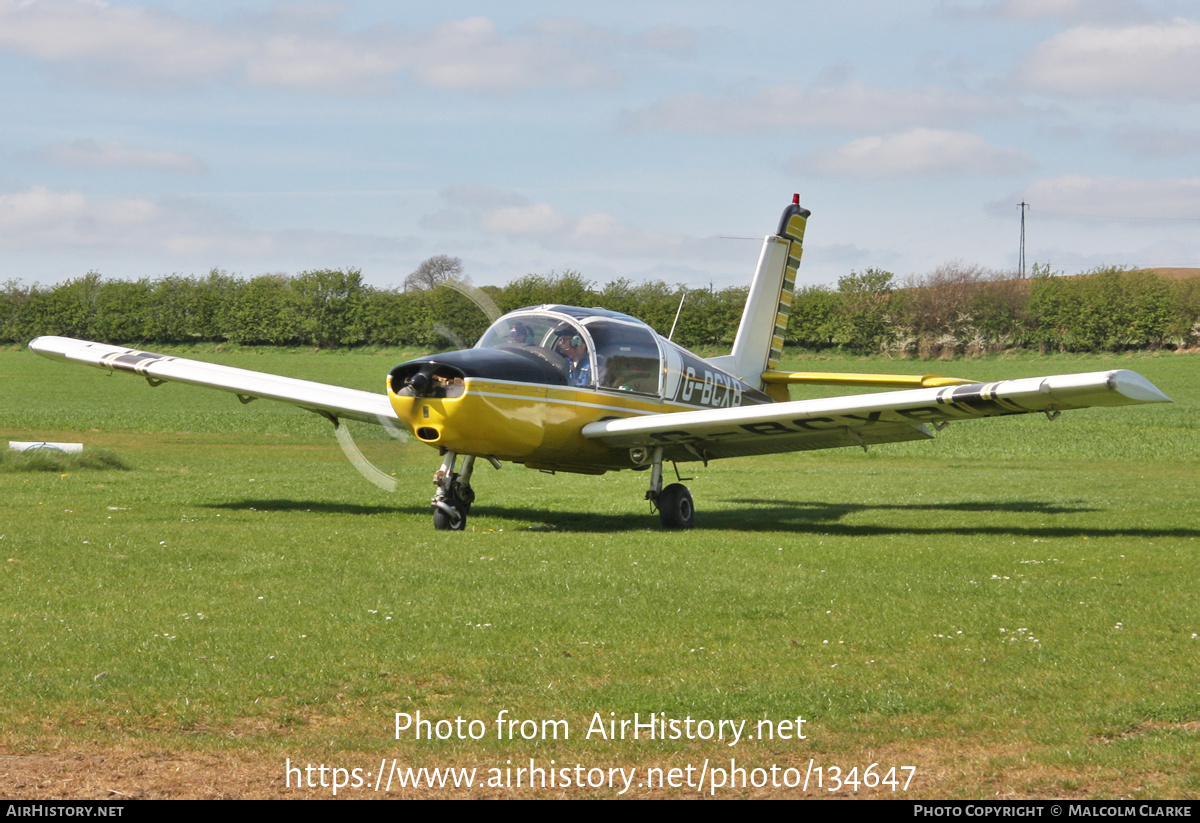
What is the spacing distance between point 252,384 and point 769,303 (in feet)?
29.2

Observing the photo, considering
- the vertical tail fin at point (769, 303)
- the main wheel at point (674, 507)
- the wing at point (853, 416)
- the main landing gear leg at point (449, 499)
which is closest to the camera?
the wing at point (853, 416)

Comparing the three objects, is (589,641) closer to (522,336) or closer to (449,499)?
(449,499)

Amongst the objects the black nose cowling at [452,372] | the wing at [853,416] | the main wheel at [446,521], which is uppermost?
the black nose cowling at [452,372]

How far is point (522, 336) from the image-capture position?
14.8 metres

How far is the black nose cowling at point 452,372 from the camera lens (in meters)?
13.4

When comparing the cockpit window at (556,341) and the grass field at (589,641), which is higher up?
the cockpit window at (556,341)

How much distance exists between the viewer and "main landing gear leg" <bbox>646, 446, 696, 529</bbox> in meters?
15.2

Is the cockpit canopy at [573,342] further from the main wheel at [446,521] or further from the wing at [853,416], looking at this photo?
the main wheel at [446,521]

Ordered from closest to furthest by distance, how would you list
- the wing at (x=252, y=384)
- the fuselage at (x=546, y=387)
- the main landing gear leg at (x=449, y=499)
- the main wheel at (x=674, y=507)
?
the fuselage at (x=546, y=387) < the main landing gear leg at (x=449, y=499) < the main wheel at (x=674, y=507) < the wing at (x=252, y=384)

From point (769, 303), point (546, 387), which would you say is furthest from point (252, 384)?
point (769, 303)

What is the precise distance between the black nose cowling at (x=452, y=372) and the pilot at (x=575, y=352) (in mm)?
754

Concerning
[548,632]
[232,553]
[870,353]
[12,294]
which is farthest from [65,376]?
[548,632]

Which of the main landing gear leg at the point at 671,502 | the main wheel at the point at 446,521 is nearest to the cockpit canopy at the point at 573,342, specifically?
the main landing gear leg at the point at 671,502

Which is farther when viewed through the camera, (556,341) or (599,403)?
(599,403)
